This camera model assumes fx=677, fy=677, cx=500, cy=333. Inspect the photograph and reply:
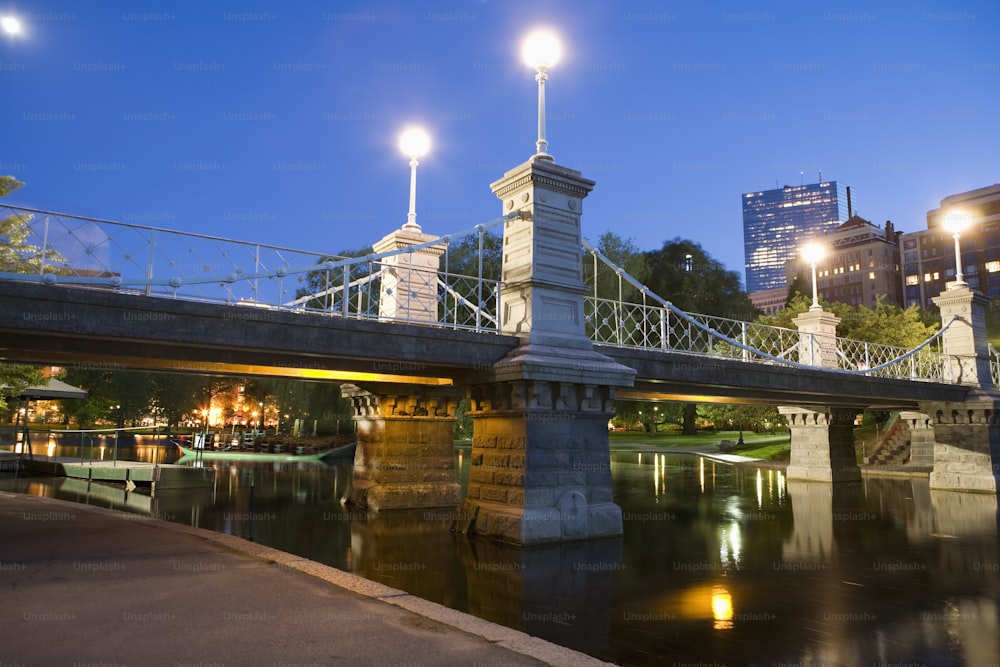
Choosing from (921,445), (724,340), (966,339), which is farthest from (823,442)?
(724,340)

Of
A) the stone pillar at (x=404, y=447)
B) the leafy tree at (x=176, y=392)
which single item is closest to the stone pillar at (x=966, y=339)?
the stone pillar at (x=404, y=447)

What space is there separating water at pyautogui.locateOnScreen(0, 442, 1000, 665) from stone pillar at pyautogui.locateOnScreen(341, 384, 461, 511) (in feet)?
1.97

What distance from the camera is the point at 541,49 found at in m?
12.1

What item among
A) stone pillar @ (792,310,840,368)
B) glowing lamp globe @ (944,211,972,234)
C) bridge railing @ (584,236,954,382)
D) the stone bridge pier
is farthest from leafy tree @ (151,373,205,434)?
glowing lamp globe @ (944,211,972,234)

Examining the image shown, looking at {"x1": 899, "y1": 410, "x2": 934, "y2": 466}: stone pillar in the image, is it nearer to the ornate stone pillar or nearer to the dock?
the ornate stone pillar

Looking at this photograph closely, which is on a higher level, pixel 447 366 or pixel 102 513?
pixel 447 366

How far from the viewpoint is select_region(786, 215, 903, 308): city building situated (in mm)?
110312

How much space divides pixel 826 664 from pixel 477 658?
10.7 ft

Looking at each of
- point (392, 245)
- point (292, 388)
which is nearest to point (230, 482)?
point (292, 388)

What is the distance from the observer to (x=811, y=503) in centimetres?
2022

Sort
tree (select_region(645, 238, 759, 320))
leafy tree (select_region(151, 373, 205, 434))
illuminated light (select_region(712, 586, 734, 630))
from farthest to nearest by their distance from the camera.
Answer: leafy tree (select_region(151, 373, 205, 434))
tree (select_region(645, 238, 759, 320))
illuminated light (select_region(712, 586, 734, 630))

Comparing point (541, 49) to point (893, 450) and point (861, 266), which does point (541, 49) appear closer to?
point (893, 450)

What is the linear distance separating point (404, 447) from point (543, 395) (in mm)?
6488

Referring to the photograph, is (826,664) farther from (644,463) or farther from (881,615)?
(644,463)
